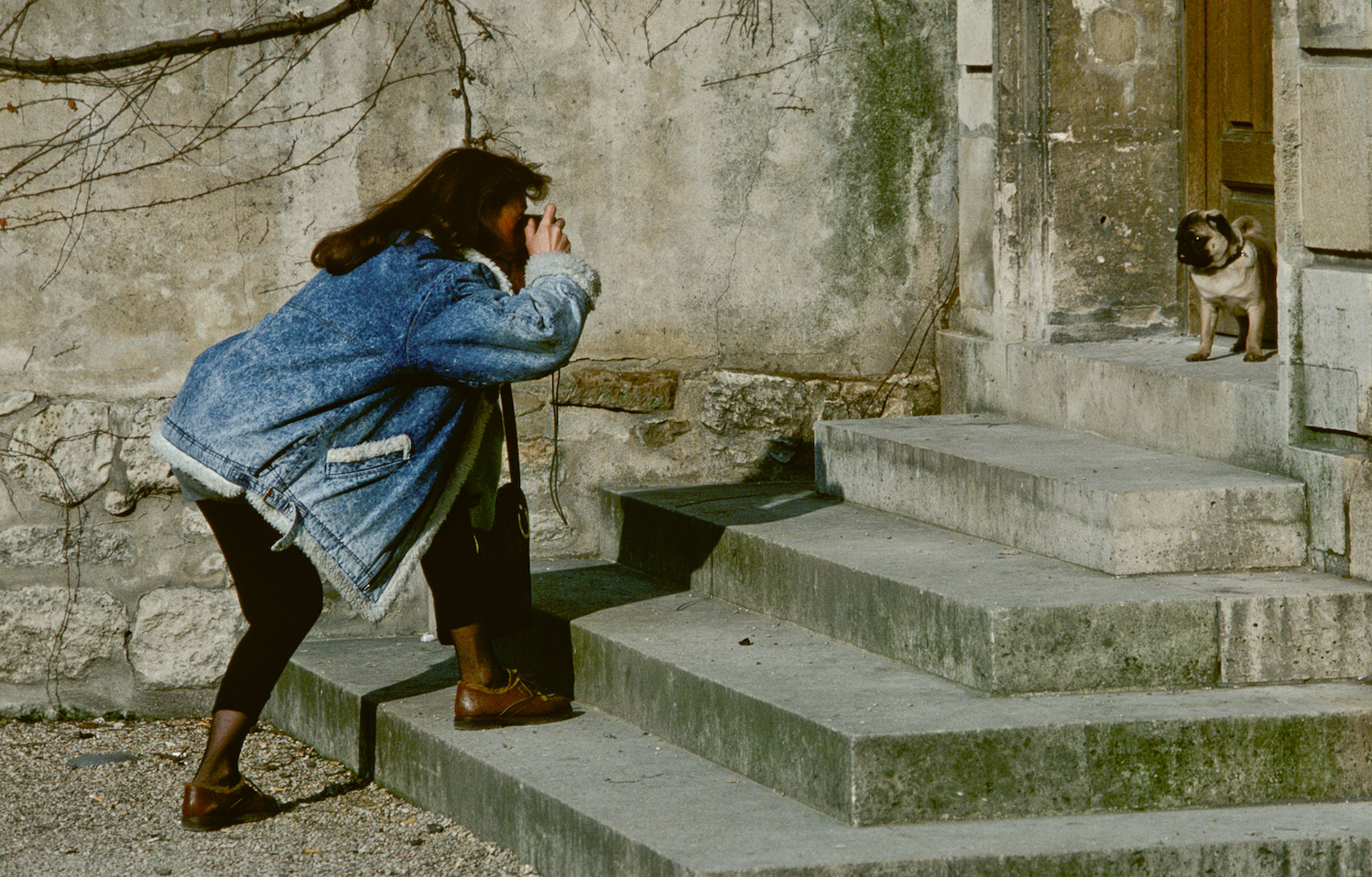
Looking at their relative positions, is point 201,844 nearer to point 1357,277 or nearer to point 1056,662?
point 1056,662

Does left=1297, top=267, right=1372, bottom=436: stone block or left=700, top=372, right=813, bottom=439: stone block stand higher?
left=1297, top=267, right=1372, bottom=436: stone block

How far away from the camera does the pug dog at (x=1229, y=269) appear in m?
4.58

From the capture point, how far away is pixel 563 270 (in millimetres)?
3824

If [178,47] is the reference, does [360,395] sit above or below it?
below

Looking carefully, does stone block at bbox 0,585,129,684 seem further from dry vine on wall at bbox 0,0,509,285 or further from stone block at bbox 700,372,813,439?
stone block at bbox 700,372,813,439

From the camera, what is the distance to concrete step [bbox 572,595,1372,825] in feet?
11.0

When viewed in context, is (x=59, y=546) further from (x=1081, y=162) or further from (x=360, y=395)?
(x=1081, y=162)

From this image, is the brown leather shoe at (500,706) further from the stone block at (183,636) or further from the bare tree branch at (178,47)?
the bare tree branch at (178,47)

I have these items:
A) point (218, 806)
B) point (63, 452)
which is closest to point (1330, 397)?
point (218, 806)

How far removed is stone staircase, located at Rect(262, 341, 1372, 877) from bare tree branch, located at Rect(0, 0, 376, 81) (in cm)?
204

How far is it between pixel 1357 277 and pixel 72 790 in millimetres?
3664

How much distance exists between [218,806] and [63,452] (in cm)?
164

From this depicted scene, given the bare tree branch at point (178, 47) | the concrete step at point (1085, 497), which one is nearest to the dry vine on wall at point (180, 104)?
the bare tree branch at point (178, 47)

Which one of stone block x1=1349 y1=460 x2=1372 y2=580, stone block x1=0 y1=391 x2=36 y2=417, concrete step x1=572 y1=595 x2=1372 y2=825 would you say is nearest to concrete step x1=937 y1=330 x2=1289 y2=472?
stone block x1=1349 y1=460 x2=1372 y2=580
